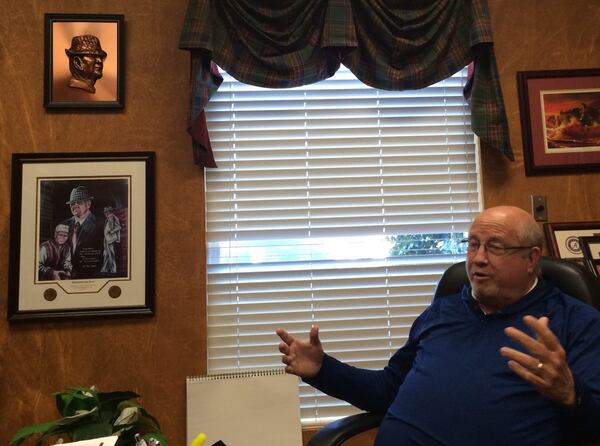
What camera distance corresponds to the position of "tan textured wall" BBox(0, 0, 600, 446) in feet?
6.88

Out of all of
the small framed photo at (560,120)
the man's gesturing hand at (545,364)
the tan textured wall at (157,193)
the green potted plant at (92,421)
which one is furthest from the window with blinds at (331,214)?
the man's gesturing hand at (545,364)

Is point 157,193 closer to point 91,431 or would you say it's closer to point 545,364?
point 91,431

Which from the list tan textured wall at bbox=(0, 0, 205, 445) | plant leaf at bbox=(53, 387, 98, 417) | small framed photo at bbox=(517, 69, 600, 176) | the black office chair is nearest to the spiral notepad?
tan textured wall at bbox=(0, 0, 205, 445)

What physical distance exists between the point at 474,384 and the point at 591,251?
1086 mm

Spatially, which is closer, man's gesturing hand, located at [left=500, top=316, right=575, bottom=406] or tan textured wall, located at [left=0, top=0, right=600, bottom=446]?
man's gesturing hand, located at [left=500, top=316, right=575, bottom=406]

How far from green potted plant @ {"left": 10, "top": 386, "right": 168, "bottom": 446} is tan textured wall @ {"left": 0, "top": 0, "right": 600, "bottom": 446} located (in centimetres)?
40

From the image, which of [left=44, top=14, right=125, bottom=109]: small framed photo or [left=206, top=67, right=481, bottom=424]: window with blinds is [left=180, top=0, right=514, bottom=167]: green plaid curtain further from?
[left=44, top=14, right=125, bottom=109]: small framed photo

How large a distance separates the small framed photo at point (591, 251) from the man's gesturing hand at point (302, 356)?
129cm

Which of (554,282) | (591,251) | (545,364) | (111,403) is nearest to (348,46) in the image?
(554,282)

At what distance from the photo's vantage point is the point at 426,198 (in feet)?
7.77

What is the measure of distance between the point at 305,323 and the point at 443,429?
89cm

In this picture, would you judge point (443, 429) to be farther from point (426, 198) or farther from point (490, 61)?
point (490, 61)

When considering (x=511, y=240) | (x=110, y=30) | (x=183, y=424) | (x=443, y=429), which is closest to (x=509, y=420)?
(x=443, y=429)

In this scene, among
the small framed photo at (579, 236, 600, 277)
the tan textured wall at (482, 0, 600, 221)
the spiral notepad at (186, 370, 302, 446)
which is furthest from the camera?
the tan textured wall at (482, 0, 600, 221)
